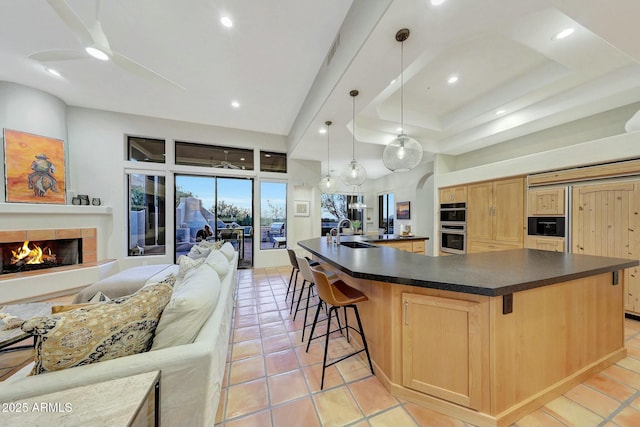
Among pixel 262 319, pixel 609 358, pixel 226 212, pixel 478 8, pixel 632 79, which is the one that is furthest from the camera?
pixel 226 212

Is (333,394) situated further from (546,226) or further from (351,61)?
(546,226)

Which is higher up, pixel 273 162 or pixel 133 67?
pixel 133 67

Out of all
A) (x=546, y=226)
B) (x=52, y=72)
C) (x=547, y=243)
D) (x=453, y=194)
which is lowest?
(x=547, y=243)

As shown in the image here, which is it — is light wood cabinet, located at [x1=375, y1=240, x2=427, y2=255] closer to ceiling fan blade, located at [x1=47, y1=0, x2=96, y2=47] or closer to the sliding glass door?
the sliding glass door

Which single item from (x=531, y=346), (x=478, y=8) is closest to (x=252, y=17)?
(x=478, y=8)

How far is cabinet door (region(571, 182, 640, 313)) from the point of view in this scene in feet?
8.56

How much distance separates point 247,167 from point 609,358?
19.9 ft

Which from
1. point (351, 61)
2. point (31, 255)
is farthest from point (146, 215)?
point (351, 61)

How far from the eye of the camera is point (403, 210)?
275 inches

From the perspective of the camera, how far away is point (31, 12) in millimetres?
2268

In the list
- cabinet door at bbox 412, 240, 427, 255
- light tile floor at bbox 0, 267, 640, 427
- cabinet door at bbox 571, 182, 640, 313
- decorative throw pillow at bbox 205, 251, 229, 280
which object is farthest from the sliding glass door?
cabinet door at bbox 571, 182, 640, 313

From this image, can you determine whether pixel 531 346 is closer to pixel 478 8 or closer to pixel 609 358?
pixel 609 358

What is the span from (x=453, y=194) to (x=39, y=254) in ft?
25.6

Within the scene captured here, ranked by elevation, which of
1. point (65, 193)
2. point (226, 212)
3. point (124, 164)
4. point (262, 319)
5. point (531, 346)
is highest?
point (124, 164)
